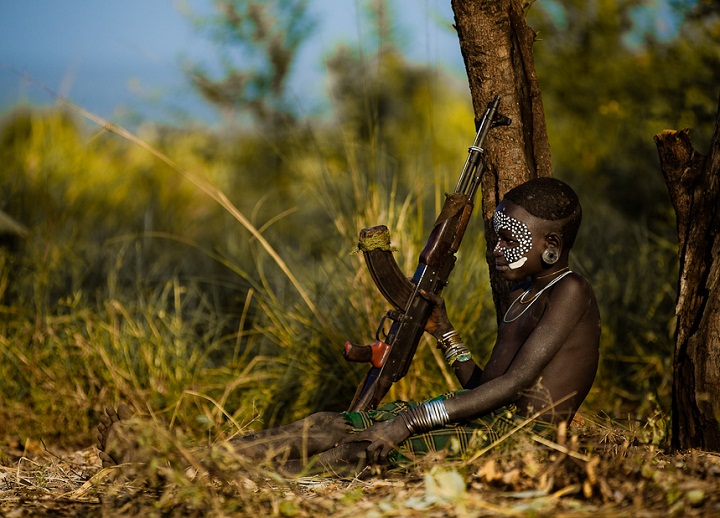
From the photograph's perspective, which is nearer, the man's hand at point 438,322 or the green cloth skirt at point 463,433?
the green cloth skirt at point 463,433

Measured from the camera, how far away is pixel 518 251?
346 cm

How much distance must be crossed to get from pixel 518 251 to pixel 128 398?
2.85 metres

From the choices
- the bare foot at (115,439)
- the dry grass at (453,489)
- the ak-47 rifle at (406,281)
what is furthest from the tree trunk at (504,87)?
the bare foot at (115,439)

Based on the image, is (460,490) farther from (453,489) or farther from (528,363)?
(528,363)

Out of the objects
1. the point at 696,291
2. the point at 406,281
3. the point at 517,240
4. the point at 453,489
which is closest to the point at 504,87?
the point at 517,240

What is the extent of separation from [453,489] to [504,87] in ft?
6.26

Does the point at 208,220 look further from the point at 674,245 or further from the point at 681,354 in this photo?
the point at 681,354

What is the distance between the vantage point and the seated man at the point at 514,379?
3.31 meters

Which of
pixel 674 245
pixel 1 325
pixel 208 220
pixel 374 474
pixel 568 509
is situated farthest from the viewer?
pixel 208 220

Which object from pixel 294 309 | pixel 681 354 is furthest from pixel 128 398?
pixel 681 354

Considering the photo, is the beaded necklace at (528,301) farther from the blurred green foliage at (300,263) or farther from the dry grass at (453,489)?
the blurred green foliage at (300,263)

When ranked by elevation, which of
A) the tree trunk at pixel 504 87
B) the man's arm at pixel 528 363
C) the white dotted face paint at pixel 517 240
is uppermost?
the tree trunk at pixel 504 87

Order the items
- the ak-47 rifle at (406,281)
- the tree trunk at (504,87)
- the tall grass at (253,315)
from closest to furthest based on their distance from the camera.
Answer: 1. the ak-47 rifle at (406,281)
2. the tree trunk at (504,87)
3. the tall grass at (253,315)

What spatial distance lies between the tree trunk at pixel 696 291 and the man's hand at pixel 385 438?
3.90ft
